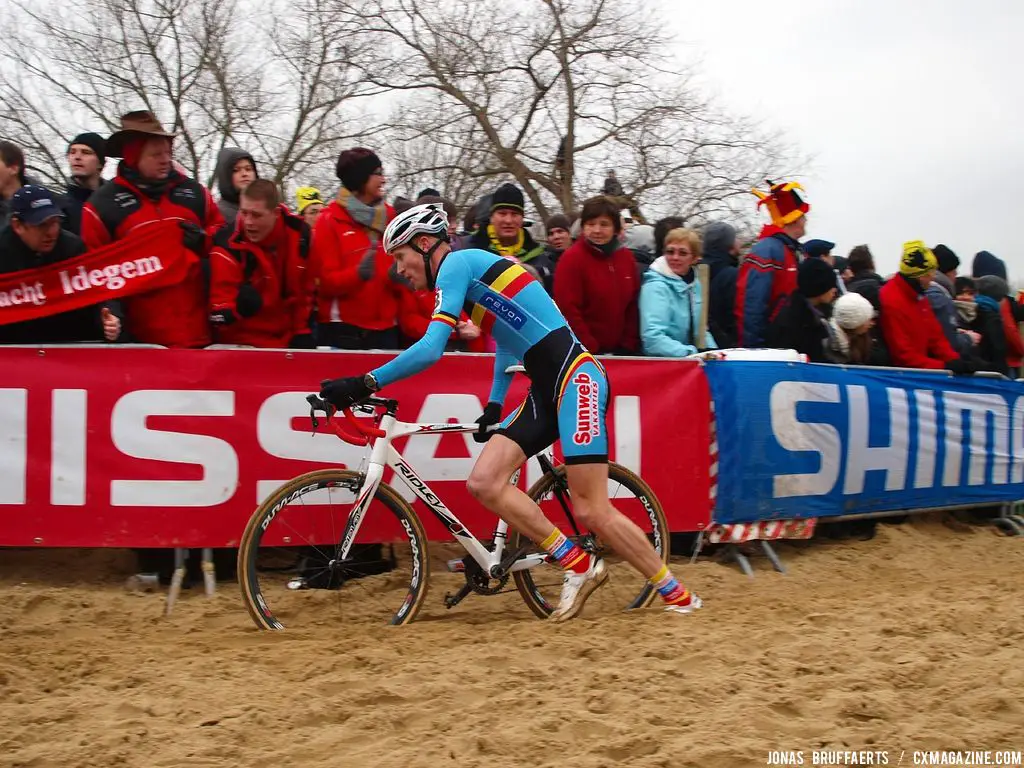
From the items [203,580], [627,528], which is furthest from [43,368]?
[627,528]

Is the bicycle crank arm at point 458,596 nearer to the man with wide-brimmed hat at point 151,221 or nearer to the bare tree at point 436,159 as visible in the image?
the man with wide-brimmed hat at point 151,221

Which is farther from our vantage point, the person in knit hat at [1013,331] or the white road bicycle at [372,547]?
the person in knit hat at [1013,331]

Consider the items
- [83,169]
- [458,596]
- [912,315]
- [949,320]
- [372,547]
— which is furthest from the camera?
[949,320]

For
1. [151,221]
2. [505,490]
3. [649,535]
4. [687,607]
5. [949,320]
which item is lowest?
[687,607]

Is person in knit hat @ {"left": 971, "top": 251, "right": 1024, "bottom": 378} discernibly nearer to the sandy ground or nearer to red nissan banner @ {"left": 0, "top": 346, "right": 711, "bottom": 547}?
the sandy ground

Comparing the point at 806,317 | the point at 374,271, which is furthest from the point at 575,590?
the point at 806,317

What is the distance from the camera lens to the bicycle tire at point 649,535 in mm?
6129

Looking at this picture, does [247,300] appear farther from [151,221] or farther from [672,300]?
[672,300]

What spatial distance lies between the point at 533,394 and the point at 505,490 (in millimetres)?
545

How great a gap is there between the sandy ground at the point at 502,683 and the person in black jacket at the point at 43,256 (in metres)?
1.48

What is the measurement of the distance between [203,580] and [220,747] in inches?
110

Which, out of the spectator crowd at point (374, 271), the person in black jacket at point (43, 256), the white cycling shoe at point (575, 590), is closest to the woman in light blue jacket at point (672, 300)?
the spectator crowd at point (374, 271)

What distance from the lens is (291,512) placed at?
5.75 metres

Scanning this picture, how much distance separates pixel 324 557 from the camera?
6.03 metres
